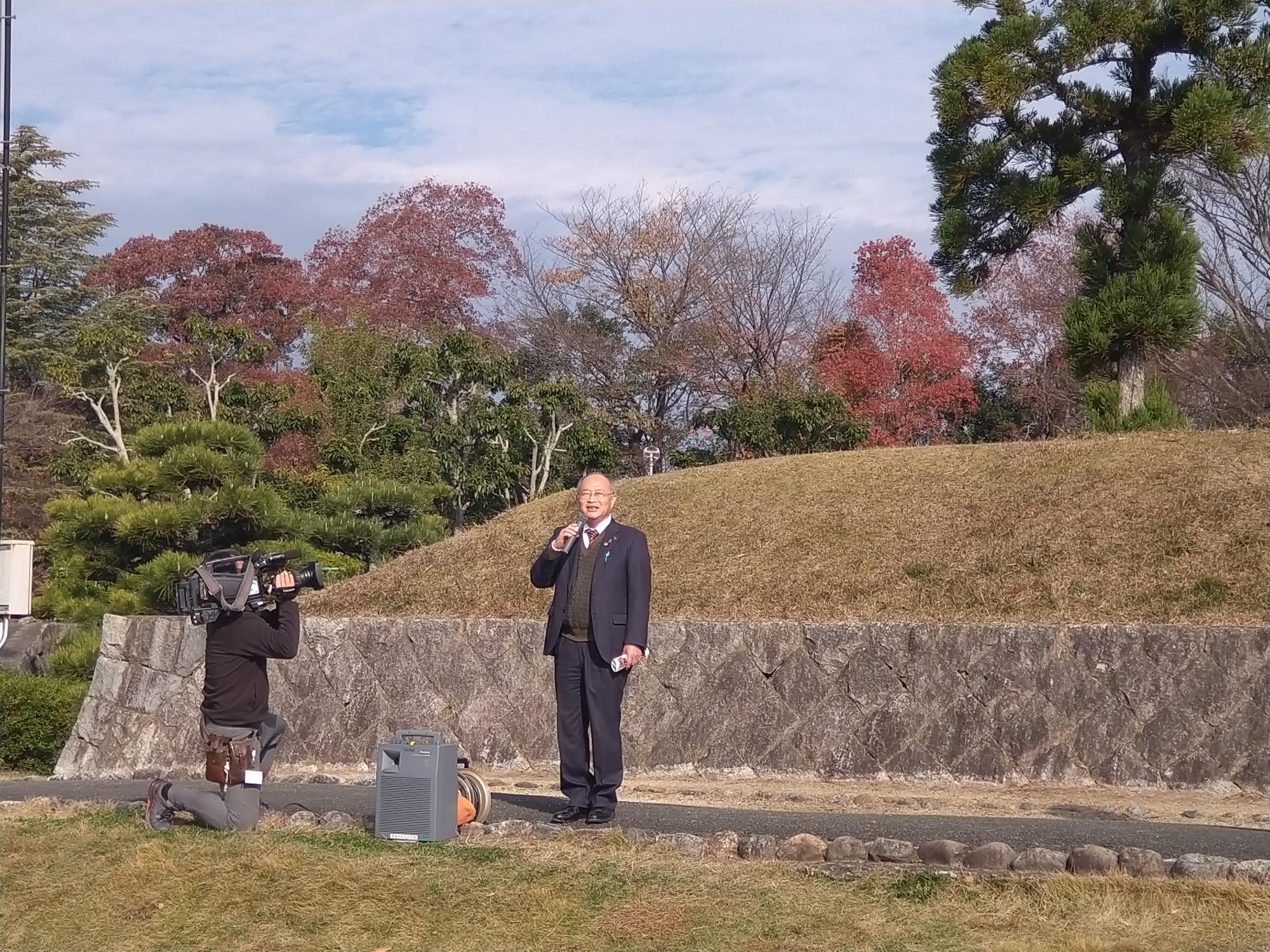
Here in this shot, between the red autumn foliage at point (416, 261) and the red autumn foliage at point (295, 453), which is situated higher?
the red autumn foliage at point (416, 261)

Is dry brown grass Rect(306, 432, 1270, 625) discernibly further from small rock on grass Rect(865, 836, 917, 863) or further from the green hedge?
small rock on grass Rect(865, 836, 917, 863)

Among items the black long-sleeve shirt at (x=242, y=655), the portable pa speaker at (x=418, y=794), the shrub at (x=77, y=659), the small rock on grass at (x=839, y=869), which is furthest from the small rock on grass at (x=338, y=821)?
the shrub at (x=77, y=659)

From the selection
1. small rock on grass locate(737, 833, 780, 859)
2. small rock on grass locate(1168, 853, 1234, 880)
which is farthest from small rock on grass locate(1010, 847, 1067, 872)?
small rock on grass locate(737, 833, 780, 859)

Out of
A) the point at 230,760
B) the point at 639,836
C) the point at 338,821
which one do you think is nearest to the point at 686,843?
the point at 639,836

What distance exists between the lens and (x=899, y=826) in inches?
329

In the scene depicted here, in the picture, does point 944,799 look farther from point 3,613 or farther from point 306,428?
point 306,428

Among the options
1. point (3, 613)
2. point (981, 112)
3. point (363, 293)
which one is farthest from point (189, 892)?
point (363, 293)

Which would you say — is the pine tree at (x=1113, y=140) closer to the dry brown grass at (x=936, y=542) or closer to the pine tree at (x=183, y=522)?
the dry brown grass at (x=936, y=542)

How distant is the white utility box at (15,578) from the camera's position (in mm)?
12977

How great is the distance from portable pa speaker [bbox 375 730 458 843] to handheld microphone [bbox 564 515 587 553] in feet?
4.50

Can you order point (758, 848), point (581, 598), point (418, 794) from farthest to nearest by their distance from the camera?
point (581, 598), point (418, 794), point (758, 848)

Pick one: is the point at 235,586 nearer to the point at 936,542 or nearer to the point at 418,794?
the point at 418,794

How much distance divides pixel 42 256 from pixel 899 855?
121 ft

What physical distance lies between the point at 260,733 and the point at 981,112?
12663mm
